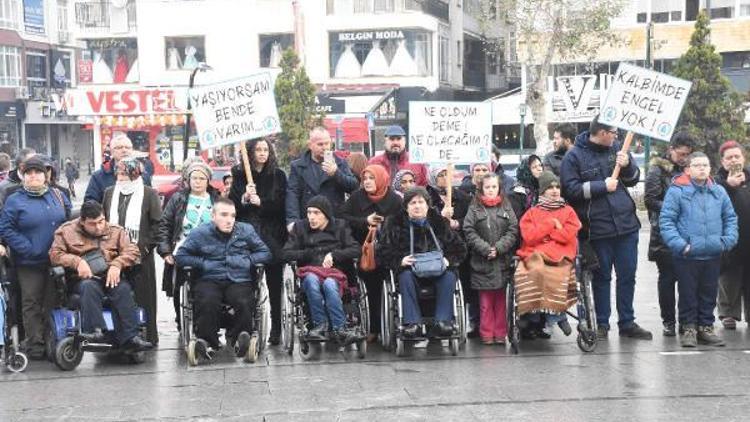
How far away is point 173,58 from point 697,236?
45003mm

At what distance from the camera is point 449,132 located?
1120 centimetres

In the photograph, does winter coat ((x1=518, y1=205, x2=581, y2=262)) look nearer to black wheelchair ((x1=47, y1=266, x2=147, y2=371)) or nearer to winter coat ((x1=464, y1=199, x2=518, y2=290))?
winter coat ((x1=464, y1=199, x2=518, y2=290))

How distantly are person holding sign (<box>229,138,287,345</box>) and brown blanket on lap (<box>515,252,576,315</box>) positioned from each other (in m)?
2.37

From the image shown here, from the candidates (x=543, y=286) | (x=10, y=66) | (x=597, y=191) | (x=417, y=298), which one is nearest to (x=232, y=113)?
(x=417, y=298)

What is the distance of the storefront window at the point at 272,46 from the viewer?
5078cm

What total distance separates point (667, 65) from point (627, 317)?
119 feet

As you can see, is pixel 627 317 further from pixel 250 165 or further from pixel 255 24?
pixel 255 24

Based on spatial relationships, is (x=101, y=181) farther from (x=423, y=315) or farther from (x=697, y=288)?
(x=697, y=288)

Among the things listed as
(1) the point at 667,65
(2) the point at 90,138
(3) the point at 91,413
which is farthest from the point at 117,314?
(2) the point at 90,138

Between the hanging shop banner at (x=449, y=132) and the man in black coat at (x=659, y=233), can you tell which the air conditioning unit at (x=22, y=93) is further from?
the man in black coat at (x=659, y=233)

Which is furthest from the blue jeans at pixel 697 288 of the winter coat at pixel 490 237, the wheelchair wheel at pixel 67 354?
the wheelchair wheel at pixel 67 354

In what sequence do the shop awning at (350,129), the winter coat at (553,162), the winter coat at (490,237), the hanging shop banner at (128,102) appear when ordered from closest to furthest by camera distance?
the winter coat at (490,237), the winter coat at (553,162), the shop awning at (350,129), the hanging shop banner at (128,102)

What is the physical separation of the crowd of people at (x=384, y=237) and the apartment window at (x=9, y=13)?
194ft

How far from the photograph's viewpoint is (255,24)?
51062 mm
